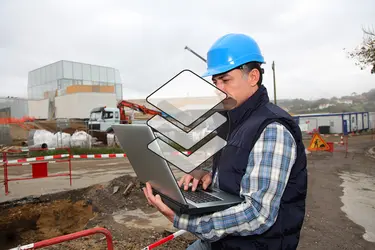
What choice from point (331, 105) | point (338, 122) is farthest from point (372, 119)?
point (331, 105)

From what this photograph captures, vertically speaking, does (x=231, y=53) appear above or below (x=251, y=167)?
above

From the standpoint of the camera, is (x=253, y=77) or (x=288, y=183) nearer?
(x=288, y=183)

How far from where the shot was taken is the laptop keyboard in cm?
134

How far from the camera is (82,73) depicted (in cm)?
3647

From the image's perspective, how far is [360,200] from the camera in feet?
22.9

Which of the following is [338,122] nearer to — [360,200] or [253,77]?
[360,200]

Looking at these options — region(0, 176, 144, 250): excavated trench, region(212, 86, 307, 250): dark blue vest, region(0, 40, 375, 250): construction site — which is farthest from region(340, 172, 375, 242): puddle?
region(0, 176, 144, 250): excavated trench

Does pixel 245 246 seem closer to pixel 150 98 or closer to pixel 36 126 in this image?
pixel 150 98

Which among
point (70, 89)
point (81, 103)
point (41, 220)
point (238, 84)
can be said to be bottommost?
point (41, 220)

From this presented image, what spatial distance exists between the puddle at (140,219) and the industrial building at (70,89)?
2464cm

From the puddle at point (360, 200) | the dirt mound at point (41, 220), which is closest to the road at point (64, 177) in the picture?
→ the dirt mound at point (41, 220)

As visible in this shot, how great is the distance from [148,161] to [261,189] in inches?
21.3

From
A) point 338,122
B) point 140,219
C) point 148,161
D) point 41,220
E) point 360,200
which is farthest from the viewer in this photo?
point 338,122

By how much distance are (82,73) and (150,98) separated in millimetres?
38277
